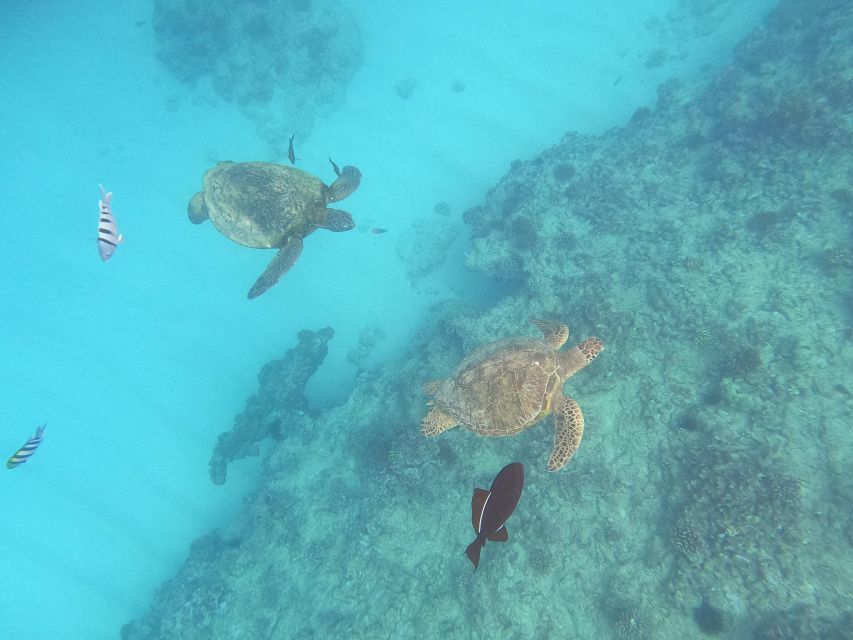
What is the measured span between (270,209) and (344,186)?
2.07m

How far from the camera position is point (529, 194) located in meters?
12.1

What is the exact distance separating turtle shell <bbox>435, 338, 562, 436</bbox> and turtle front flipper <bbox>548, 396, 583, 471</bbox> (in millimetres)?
564

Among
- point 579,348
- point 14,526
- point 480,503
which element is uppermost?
point 480,503

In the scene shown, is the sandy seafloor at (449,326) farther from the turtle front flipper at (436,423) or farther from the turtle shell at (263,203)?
the turtle shell at (263,203)

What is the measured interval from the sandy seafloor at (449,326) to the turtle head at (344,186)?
4.38 metres

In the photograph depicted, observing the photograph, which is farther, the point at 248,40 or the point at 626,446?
the point at 248,40

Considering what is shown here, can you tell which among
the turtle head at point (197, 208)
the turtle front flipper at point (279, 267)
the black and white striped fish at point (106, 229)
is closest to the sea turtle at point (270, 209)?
the turtle front flipper at point (279, 267)

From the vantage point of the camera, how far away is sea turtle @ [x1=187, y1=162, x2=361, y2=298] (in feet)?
26.1

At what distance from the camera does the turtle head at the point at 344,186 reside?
29.9ft

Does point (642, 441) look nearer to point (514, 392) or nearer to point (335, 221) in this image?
point (514, 392)

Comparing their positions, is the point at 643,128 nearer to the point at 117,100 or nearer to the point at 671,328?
the point at 671,328

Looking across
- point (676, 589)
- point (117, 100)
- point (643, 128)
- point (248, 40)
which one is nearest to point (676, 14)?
point (643, 128)

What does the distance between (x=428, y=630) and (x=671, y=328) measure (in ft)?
26.3

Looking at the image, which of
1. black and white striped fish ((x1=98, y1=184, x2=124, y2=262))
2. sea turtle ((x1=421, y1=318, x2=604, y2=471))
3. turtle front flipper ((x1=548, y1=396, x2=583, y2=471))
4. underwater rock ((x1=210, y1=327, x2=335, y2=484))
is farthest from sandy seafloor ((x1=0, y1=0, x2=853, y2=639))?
black and white striped fish ((x1=98, y1=184, x2=124, y2=262))
